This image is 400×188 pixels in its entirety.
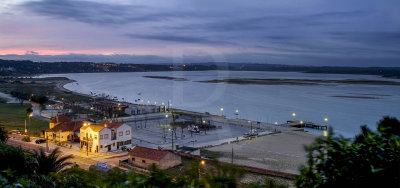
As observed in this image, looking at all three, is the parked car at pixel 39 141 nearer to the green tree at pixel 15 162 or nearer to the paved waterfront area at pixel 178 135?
the paved waterfront area at pixel 178 135

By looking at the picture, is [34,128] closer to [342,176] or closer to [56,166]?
[56,166]

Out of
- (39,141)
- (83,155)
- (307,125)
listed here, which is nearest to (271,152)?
(83,155)

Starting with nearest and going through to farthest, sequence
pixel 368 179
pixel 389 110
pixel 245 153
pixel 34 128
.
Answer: pixel 368 179 < pixel 245 153 < pixel 34 128 < pixel 389 110

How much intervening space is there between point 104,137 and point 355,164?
19.1m

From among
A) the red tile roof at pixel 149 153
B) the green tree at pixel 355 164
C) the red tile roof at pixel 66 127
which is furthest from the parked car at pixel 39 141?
the green tree at pixel 355 164

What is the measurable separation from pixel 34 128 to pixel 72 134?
21.2 feet

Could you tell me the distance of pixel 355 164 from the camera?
3.42 m

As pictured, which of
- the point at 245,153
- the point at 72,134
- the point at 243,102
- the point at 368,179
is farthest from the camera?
the point at 243,102

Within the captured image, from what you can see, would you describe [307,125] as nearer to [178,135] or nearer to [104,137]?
[178,135]

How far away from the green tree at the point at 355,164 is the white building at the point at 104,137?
18.6 m

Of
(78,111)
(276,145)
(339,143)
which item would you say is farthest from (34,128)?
(339,143)

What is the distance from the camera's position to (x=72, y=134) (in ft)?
78.2

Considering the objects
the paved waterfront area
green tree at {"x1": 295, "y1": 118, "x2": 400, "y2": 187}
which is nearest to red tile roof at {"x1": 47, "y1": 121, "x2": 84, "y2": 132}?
the paved waterfront area

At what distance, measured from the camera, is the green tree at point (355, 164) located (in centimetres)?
325
